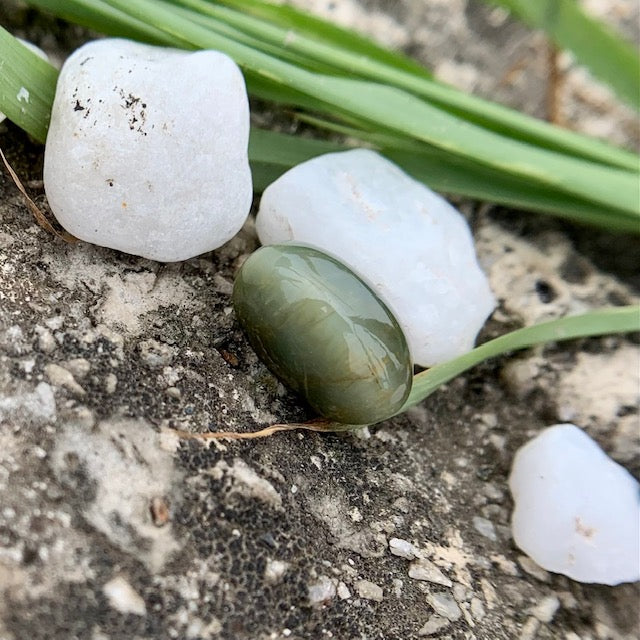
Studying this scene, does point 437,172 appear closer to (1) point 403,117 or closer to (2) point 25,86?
(1) point 403,117

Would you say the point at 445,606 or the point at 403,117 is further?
the point at 403,117

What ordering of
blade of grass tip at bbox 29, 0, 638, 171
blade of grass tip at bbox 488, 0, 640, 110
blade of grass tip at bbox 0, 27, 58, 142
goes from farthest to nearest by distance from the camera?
blade of grass tip at bbox 488, 0, 640, 110 → blade of grass tip at bbox 29, 0, 638, 171 → blade of grass tip at bbox 0, 27, 58, 142

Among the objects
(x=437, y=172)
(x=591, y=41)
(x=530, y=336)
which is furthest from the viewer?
(x=591, y=41)

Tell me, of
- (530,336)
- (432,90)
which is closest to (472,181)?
(432,90)

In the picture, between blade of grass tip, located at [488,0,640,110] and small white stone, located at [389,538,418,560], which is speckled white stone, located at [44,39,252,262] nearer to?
small white stone, located at [389,538,418,560]

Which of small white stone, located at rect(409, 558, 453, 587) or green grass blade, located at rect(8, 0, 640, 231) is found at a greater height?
green grass blade, located at rect(8, 0, 640, 231)

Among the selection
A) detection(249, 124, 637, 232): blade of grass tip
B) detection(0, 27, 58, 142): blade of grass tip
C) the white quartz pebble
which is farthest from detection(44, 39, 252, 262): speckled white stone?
the white quartz pebble

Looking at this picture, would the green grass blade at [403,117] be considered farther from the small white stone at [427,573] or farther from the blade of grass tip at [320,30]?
the small white stone at [427,573]
